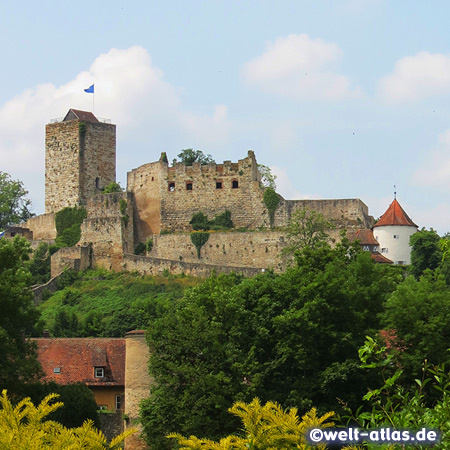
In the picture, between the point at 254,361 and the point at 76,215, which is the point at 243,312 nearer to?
the point at 254,361

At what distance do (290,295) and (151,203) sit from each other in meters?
Result: 38.0

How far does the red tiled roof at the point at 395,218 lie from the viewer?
6712cm

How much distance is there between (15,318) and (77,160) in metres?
42.2

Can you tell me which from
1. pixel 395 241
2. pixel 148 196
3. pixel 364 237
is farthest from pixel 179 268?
pixel 395 241

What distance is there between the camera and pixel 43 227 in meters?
74.9

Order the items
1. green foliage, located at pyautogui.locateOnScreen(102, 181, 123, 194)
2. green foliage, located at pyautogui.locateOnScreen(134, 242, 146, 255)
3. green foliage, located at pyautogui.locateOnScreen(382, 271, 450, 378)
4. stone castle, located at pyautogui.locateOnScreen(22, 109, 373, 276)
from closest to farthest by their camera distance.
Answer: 1. green foliage, located at pyautogui.locateOnScreen(382, 271, 450, 378)
2. stone castle, located at pyautogui.locateOnScreen(22, 109, 373, 276)
3. green foliage, located at pyautogui.locateOnScreen(134, 242, 146, 255)
4. green foliage, located at pyautogui.locateOnScreen(102, 181, 123, 194)

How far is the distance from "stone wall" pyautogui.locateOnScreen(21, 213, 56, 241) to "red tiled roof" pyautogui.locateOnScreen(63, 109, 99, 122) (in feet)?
25.5

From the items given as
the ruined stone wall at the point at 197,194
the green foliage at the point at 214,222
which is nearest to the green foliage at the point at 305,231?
the ruined stone wall at the point at 197,194

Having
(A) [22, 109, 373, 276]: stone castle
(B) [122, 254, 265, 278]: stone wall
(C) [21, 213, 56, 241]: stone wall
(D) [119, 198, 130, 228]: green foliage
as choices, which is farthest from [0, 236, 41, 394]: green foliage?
(C) [21, 213, 56, 241]: stone wall

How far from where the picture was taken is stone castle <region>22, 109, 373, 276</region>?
6775cm

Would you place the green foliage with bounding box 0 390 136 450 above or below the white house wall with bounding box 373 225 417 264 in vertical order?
below

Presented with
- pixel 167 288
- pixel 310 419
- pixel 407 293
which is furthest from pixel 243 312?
pixel 167 288

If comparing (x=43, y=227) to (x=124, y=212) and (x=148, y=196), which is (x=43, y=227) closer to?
(x=124, y=212)

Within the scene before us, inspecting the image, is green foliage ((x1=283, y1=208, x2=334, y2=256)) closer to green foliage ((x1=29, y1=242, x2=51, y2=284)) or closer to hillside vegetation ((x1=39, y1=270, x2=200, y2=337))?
hillside vegetation ((x1=39, y1=270, x2=200, y2=337))
